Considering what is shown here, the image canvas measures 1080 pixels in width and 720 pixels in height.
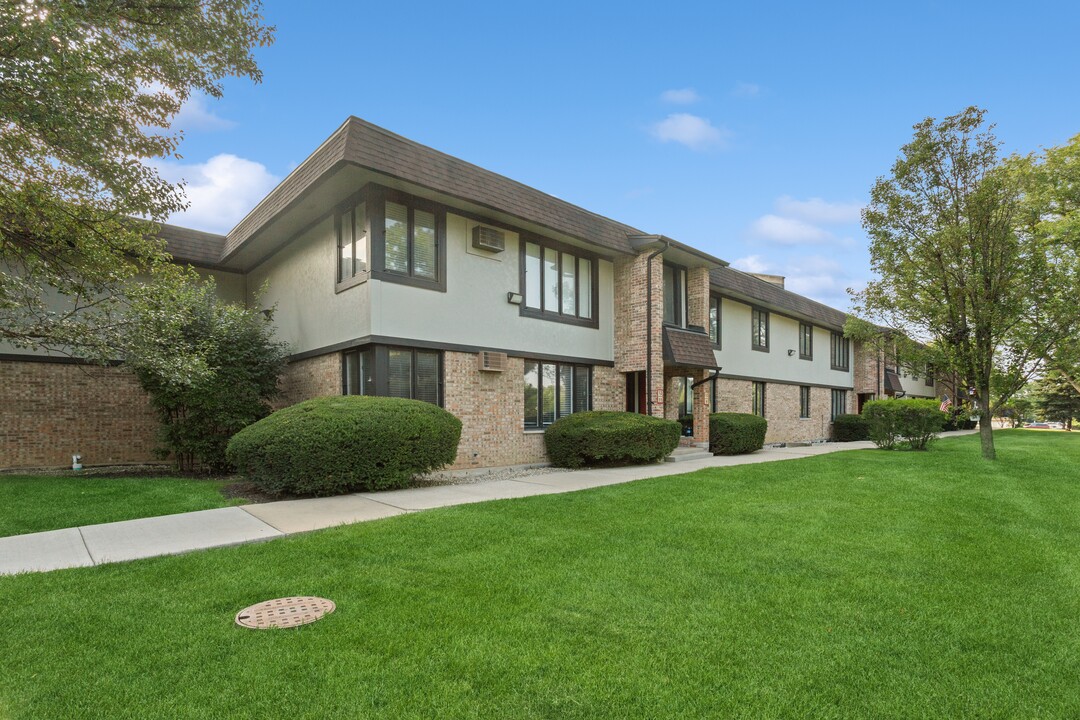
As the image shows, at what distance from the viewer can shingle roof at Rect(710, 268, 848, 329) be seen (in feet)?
62.2

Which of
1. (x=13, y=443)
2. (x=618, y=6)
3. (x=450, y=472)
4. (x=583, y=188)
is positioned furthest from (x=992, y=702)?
(x=583, y=188)

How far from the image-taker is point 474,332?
12039 millimetres

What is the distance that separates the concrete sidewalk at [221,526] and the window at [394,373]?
2.41m

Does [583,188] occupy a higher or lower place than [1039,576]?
higher

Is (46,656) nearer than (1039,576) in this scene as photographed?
Yes

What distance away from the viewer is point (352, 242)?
451 inches

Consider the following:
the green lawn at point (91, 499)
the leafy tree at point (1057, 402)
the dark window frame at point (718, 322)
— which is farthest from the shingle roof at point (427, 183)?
the leafy tree at point (1057, 402)

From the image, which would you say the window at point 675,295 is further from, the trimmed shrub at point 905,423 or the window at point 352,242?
the window at point 352,242

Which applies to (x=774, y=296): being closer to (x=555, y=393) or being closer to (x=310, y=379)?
(x=555, y=393)

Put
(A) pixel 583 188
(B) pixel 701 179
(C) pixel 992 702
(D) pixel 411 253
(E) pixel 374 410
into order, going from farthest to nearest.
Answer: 1. (A) pixel 583 188
2. (B) pixel 701 179
3. (D) pixel 411 253
4. (E) pixel 374 410
5. (C) pixel 992 702

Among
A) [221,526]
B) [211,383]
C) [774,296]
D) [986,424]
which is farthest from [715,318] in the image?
[221,526]

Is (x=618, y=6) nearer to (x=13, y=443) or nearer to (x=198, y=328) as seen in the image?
(x=198, y=328)

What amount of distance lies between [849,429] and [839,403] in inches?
110

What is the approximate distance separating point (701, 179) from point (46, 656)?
58.0 ft
